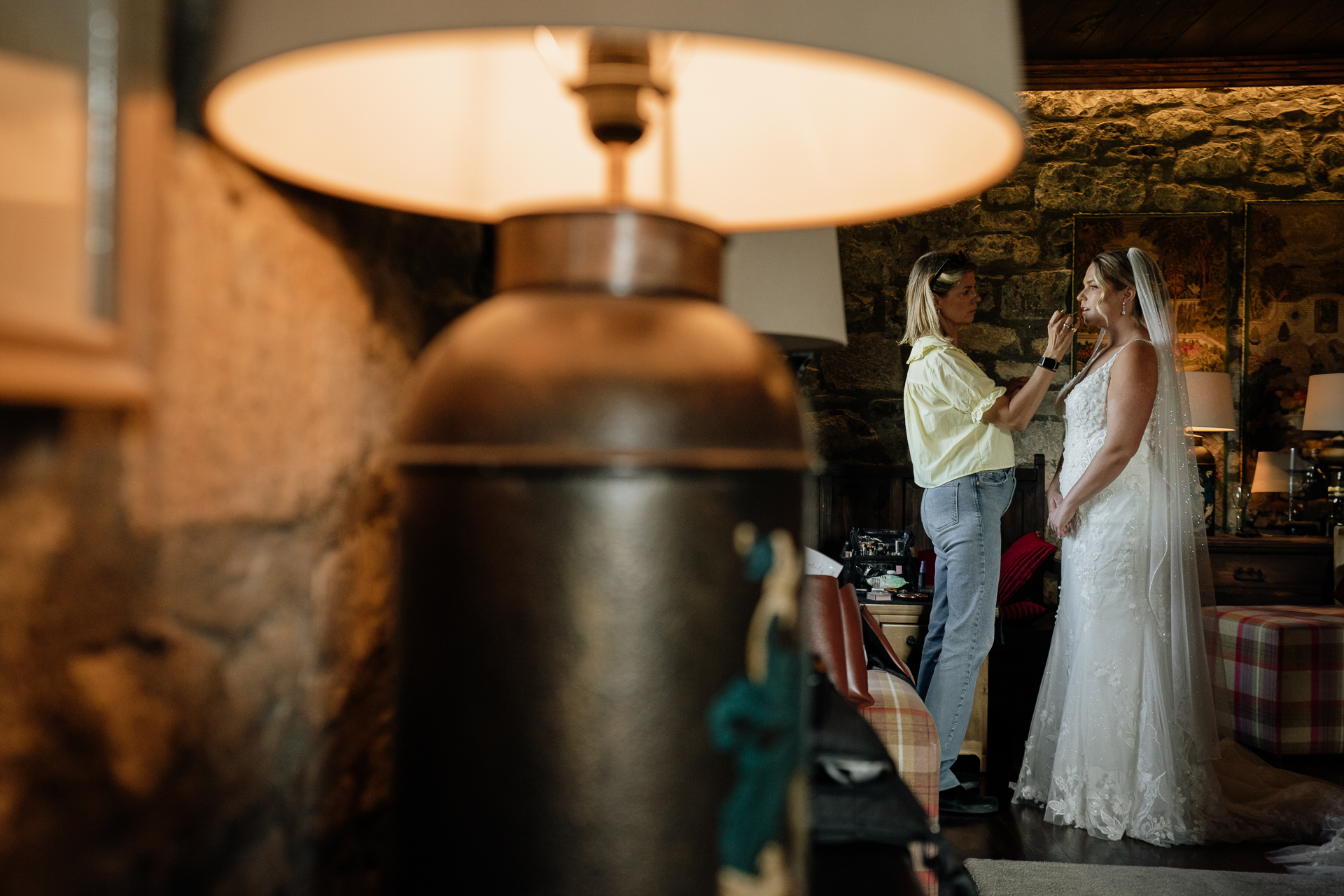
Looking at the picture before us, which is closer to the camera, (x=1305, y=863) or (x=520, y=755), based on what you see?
(x=520, y=755)

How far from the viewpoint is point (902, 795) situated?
123cm

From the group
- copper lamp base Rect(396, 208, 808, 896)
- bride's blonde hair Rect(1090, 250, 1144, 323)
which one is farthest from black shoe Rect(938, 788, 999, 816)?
copper lamp base Rect(396, 208, 808, 896)

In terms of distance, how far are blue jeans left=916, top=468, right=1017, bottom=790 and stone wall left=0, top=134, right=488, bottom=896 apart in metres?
2.49

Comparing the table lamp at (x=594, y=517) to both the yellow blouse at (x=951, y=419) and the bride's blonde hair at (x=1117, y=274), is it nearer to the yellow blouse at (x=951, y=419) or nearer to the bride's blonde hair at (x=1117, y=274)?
the yellow blouse at (x=951, y=419)

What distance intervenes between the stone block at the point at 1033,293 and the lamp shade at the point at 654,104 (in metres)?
4.65

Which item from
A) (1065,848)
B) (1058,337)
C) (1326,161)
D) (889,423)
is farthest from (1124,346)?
(1326,161)

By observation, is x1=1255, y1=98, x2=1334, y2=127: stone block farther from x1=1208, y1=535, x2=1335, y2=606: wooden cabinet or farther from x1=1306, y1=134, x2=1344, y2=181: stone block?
x1=1208, y1=535, x2=1335, y2=606: wooden cabinet

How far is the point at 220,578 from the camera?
62 centimetres

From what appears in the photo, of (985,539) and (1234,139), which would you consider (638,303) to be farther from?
(1234,139)

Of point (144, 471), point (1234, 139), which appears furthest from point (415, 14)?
point (1234, 139)

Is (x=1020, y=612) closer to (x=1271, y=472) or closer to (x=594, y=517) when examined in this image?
(x=1271, y=472)

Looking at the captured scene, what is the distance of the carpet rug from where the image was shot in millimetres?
2402

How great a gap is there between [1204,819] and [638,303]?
10.0ft

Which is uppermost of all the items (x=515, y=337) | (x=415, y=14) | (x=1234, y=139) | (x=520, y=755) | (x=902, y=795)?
(x=1234, y=139)
